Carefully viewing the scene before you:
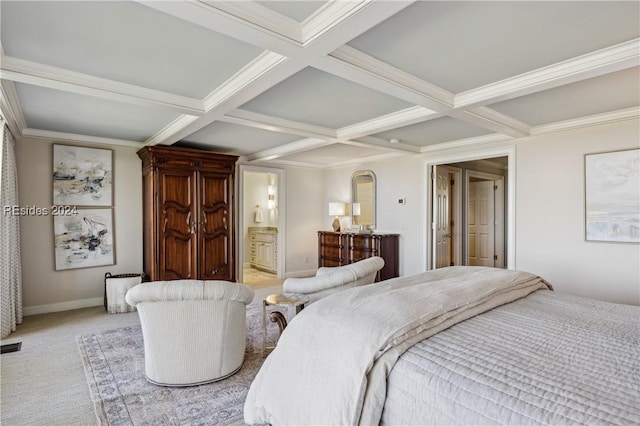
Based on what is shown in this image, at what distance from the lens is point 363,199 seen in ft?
22.3

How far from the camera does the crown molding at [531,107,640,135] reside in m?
3.61

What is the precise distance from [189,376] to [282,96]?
2493mm

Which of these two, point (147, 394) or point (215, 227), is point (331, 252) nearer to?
point (215, 227)

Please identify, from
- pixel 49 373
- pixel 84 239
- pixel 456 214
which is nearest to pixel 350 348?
pixel 49 373

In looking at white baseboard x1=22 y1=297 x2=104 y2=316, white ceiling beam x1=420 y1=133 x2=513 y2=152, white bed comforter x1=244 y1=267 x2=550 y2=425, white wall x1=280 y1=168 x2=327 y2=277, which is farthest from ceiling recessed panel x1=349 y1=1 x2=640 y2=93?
white baseboard x1=22 y1=297 x2=104 y2=316

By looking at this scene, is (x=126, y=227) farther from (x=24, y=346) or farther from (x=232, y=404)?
(x=232, y=404)

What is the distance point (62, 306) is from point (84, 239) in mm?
946

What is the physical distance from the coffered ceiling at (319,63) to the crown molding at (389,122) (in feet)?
0.05

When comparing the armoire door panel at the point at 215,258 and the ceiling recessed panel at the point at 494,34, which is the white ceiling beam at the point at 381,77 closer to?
the ceiling recessed panel at the point at 494,34

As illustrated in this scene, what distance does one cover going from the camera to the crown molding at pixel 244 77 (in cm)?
236


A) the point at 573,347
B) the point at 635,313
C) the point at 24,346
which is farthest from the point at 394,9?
the point at 24,346

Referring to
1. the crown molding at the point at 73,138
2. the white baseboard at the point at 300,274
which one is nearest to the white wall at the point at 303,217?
the white baseboard at the point at 300,274

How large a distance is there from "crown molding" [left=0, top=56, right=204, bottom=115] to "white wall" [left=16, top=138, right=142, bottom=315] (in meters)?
2.42

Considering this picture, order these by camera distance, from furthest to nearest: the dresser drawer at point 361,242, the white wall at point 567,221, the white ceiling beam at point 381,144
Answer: the dresser drawer at point 361,242, the white ceiling beam at point 381,144, the white wall at point 567,221
